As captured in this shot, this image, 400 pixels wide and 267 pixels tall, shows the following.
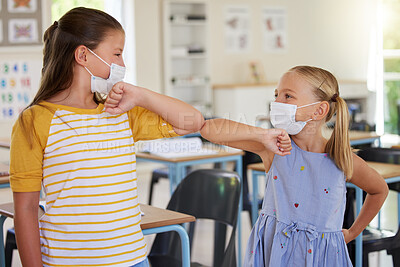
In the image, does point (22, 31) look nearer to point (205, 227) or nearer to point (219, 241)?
point (205, 227)

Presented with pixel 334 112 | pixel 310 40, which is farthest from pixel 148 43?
pixel 334 112

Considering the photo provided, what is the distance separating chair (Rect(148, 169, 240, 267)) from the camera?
7.57 ft

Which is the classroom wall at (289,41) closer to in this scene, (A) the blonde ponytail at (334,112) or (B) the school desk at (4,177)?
(B) the school desk at (4,177)

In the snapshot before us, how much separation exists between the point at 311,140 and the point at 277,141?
0.79ft

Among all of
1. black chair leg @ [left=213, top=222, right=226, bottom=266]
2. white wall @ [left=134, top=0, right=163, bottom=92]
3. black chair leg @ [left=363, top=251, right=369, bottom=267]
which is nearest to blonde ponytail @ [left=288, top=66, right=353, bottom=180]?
black chair leg @ [left=213, top=222, right=226, bottom=266]

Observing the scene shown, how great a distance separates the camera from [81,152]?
1428mm

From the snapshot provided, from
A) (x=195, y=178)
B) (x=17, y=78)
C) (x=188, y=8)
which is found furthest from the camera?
(x=188, y=8)

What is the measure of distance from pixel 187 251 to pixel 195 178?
61 cm

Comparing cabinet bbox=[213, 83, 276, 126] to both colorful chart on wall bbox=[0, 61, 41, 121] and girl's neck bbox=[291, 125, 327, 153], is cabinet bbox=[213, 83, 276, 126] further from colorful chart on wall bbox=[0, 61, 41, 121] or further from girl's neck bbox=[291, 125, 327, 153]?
girl's neck bbox=[291, 125, 327, 153]

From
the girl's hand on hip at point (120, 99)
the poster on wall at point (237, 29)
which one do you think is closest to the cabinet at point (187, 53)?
the poster on wall at point (237, 29)

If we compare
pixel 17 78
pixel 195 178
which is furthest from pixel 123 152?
pixel 17 78

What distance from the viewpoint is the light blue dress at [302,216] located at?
1.73 meters

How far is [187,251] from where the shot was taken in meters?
1.86

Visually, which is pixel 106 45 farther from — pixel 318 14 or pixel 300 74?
pixel 318 14
